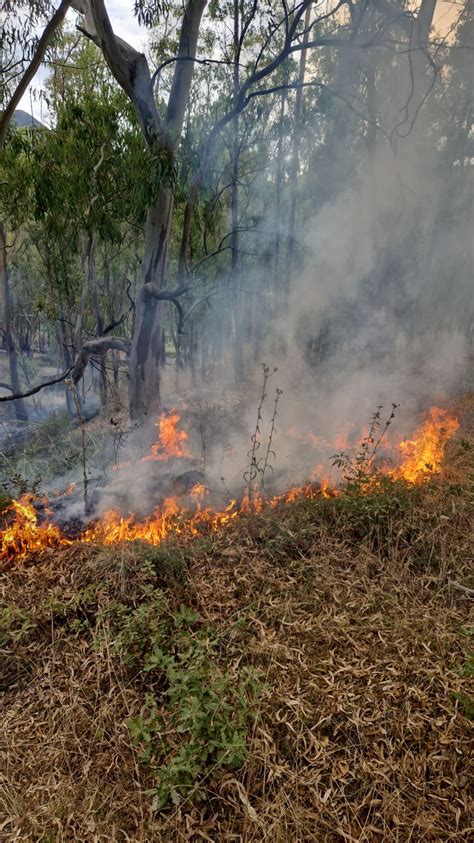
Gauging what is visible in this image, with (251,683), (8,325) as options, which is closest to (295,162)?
(8,325)

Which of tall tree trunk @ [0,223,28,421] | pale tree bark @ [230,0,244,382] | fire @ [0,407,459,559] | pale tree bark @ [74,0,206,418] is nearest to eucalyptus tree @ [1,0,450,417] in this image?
pale tree bark @ [74,0,206,418]

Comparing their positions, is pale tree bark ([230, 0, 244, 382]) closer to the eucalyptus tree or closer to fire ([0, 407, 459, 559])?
the eucalyptus tree

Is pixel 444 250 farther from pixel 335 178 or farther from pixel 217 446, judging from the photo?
pixel 217 446

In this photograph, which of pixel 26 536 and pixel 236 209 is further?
pixel 236 209

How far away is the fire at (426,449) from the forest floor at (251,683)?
940 millimetres

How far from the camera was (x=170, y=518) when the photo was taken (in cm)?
419

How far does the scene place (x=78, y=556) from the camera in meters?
3.59

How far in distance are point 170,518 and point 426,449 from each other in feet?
11.7

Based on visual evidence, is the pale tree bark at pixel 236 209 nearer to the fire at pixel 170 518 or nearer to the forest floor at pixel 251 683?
the fire at pixel 170 518

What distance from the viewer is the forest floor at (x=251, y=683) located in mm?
1924

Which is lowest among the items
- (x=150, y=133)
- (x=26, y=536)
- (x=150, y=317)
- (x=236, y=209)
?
(x=26, y=536)

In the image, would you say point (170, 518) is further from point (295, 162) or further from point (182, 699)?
point (295, 162)

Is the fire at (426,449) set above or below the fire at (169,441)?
above

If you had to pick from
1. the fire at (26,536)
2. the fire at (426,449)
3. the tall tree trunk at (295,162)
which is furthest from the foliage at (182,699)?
the tall tree trunk at (295,162)
